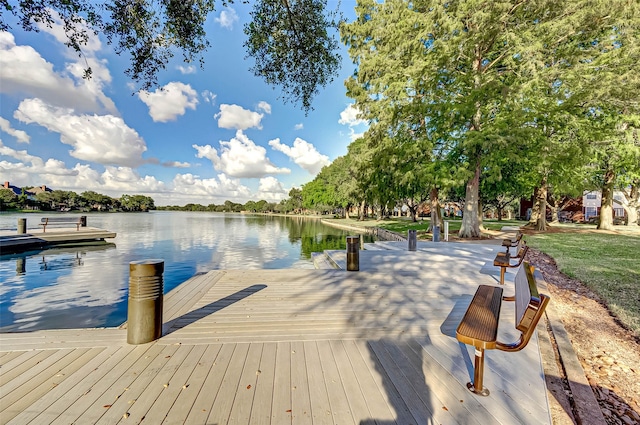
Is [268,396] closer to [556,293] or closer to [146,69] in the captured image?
[556,293]

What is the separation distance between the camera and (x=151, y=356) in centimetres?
299

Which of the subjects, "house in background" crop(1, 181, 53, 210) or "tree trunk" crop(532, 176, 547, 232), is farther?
"house in background" crop(1, 181, 53, 210)

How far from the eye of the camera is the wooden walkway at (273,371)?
218cm

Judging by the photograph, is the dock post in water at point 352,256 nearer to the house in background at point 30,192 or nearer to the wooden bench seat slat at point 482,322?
the wooden bench seat slat at point 482,322

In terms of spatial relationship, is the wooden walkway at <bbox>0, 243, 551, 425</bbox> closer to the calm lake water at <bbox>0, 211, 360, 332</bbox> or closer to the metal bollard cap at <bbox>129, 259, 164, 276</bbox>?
the metal bollard cap at <bbox>129, 259, 164, 276</bbox>

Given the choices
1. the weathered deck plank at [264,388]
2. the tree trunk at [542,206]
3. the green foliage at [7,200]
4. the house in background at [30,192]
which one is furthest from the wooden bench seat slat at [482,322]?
the house in background at [30,192]

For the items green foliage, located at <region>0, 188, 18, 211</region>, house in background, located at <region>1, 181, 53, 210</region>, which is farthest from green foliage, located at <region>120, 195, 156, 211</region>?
green foliage, located at <region>0, 188, 18, 211</region>

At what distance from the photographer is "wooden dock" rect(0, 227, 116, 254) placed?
48.5 ft

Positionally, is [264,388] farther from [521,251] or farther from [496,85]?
[496,85]

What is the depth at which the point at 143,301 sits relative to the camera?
10.7 feet

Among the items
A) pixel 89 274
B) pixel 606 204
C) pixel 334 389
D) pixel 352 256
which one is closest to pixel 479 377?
pixel 334 389

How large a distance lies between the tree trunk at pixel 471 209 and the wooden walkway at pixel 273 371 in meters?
11.8

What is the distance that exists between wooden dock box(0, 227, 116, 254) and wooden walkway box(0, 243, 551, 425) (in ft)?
55.4

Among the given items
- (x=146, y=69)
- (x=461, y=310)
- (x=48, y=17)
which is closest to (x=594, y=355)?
(x=461, y=310)
